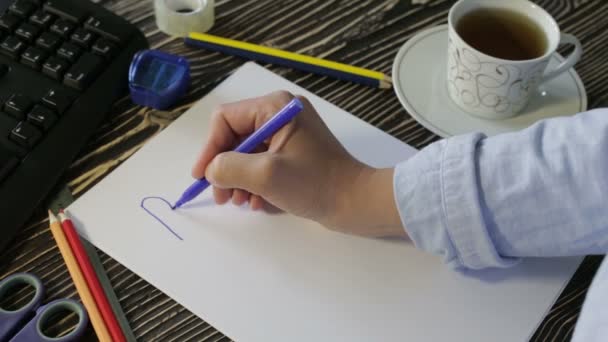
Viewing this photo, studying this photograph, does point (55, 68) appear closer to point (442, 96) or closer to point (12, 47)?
point (12, 47)

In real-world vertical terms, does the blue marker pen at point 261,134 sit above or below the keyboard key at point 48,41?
below

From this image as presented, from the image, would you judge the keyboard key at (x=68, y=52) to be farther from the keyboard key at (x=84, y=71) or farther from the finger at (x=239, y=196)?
the finger at (x=239, y=196)

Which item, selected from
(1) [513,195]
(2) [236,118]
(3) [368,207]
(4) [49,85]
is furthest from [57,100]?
(1) [513,195]

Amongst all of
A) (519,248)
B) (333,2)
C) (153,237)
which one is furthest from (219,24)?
(519,248)

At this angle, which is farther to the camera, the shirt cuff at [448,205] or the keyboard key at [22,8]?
the keyboard key at [22,8]

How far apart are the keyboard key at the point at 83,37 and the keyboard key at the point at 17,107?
2.9 inches

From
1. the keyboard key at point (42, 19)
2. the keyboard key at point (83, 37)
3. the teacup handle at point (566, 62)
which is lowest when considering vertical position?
the teacup handle at point (566, 62)

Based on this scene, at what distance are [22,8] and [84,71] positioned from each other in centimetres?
9

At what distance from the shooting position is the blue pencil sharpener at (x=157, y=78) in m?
0.59

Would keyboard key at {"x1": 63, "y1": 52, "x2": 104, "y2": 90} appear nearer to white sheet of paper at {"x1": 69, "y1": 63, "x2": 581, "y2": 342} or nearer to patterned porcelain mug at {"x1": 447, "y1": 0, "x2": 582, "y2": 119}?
white sheet of paper at {"x1": 69, "y1": 63, "x2": 581, "y2": 342}

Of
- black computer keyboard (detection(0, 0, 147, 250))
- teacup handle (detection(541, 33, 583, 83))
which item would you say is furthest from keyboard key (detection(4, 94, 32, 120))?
teacup handle (detection(541, 33, 583, 83))

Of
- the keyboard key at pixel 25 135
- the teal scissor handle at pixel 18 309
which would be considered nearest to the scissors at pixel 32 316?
the teal scissor handle at pixel 18 309

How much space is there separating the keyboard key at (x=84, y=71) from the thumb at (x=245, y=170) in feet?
0.48

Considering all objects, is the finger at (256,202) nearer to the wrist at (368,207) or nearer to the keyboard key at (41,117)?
the wrist at (368,207)
